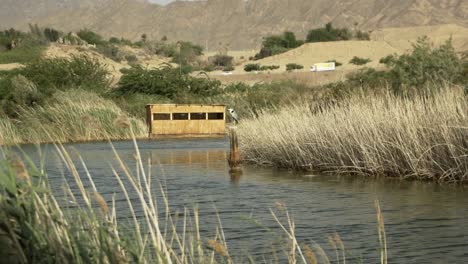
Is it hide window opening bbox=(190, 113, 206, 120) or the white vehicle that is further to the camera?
the white vehicle

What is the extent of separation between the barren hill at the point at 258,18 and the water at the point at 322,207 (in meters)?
142

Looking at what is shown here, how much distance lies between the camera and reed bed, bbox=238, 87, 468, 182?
58.3ft

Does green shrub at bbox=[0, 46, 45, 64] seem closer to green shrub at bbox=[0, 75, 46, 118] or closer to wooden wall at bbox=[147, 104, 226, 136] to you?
green shrub at bbox=[0, 75, 46, 118]

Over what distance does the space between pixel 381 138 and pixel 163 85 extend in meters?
34.6

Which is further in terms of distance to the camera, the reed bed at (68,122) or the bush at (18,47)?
the bush at (18,47)

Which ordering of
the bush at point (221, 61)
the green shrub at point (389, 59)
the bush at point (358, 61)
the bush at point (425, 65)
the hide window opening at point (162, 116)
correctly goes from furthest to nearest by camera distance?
the bush at point (221, 61) → the bush at point (358, 61) → the green shrub at point (389, 59) → the hide window opening at point (162, 116) → the bush at point (425, 65)

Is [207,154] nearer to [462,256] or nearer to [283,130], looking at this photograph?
[283,130]

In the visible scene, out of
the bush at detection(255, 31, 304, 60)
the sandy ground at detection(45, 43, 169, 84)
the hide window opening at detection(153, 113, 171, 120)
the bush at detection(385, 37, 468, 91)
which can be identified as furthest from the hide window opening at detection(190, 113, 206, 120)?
the bush at detection(255, 31, 304, 60)

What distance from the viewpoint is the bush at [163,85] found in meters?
53.1

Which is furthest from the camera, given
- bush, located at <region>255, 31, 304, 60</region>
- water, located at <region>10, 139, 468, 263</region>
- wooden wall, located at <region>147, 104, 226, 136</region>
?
bush, located at <region>255, 31, 304, 60</region>

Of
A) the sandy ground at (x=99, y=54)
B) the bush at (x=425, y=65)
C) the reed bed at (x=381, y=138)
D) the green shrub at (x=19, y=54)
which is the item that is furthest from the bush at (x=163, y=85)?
the green shrub at (x=19, y=54)

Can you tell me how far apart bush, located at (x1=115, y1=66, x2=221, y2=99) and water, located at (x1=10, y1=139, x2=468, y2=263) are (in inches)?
1112

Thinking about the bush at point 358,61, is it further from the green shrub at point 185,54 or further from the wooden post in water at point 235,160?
the wooden post in water at point 235,160

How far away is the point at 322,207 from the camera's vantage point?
15.7 m
